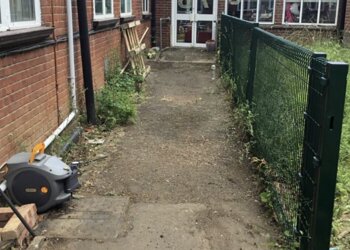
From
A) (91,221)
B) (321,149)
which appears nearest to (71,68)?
(91,221)

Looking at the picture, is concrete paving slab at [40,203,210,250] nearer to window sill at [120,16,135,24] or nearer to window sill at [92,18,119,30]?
window sill at [92,18,119,30]

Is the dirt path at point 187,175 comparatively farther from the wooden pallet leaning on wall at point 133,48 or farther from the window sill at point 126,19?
the window sill at point 126,19

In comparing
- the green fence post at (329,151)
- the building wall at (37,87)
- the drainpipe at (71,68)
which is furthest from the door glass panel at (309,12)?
the green fence post at (329,151)

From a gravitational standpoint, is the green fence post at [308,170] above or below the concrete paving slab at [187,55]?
above

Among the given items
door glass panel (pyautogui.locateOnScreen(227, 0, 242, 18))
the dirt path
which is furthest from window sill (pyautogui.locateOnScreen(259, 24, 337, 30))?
the dirt path

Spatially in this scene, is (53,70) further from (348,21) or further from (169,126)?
(348,21)

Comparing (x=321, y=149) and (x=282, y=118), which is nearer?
(x=321, y=149)

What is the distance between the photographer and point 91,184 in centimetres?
468

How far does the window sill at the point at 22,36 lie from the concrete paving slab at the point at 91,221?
58.5 inches

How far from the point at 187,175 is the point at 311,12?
12.2 m

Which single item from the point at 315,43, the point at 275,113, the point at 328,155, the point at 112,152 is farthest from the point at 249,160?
the point at 315,43

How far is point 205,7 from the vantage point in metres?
16.1

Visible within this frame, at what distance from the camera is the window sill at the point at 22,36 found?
153 inches

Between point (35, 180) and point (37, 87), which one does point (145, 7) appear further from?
point (35, 180)
